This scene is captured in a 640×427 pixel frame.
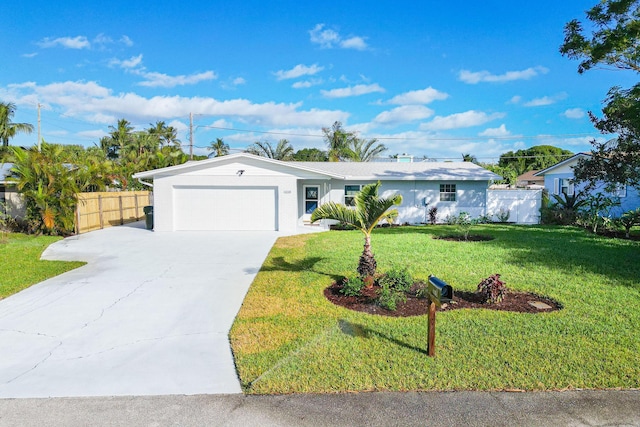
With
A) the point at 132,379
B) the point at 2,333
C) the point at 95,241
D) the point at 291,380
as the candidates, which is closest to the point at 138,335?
the point at 132,379

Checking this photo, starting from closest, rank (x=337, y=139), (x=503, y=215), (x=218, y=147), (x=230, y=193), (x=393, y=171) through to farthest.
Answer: (x=230, y=193)
(x=503, y=215)
(x=393, y=171)
(x=337, y=139)
(x=218, y=147)

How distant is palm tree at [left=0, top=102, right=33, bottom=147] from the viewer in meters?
27.9

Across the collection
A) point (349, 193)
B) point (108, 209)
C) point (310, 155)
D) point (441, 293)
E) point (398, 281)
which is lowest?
point (398, 281)

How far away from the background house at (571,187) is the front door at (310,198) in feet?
42.9

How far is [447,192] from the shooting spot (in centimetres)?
2042

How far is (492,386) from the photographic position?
4.12 meters

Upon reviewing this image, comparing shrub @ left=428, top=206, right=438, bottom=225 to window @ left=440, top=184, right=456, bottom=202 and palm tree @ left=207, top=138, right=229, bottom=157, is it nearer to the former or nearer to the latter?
window @ left=440, top=184, right=456, bottom=202

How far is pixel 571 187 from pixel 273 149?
2320 cm

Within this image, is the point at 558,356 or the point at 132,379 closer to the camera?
the point at 132,379

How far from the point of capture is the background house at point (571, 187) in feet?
Answer: 71.4

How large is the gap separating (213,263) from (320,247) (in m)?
3.42

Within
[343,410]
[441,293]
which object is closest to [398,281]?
[441,293]

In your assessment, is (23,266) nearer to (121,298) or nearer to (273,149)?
(121,298)

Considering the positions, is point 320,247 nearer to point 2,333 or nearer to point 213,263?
point 213,263
